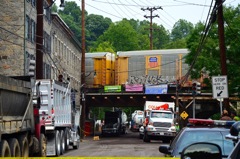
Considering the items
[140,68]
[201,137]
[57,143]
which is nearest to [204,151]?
[201,137]

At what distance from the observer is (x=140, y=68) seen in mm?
66062

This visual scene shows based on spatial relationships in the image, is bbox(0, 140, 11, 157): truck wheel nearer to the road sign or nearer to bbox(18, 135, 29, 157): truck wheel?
bbox(18, 135, 29, 157): truck wheel

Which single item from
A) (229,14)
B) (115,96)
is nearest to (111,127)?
(115,96)

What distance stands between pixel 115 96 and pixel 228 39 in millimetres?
25043

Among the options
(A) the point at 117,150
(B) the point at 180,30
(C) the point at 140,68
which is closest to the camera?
(A) the point at 117,150

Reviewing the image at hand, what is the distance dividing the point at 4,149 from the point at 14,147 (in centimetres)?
125

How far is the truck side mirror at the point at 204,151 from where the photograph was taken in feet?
20.3

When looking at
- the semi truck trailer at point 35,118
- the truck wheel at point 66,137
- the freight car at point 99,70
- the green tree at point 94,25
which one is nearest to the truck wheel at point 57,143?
the semi truck trailer at point 35,118

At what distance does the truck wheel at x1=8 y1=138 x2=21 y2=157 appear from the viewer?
57.8 ft

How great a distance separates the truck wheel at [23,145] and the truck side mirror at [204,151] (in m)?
13.1

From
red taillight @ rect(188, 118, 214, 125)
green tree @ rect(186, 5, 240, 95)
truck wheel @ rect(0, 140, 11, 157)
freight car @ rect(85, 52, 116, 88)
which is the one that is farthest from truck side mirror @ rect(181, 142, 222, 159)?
freight car @ rect(85, 52, 116, 88)

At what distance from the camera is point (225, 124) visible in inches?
428

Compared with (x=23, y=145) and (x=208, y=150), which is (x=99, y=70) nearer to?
(x=23, y=145)

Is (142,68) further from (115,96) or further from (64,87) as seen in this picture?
(64,87)
